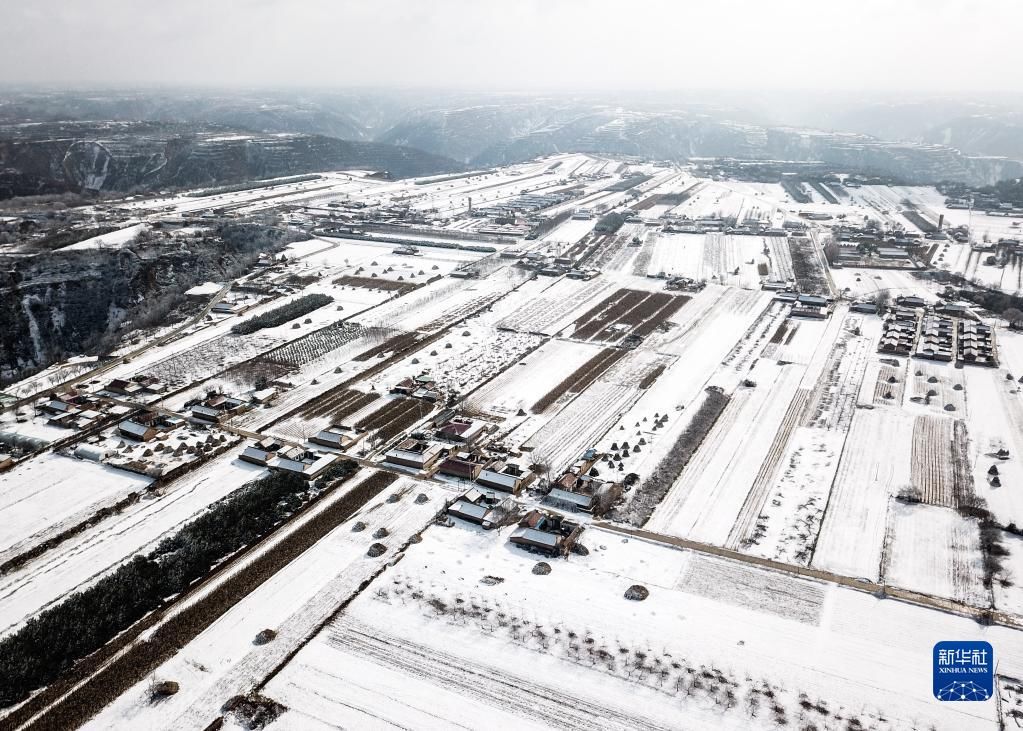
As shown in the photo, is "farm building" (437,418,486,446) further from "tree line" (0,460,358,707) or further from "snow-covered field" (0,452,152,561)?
"snow-covered field" (0,452,152,561)

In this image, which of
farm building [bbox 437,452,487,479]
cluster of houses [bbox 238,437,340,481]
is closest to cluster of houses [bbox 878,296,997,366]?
farm building [bbox 437,452,487,479]

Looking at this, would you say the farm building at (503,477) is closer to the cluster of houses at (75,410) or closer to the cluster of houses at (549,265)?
the cluster of houses at (75,410)

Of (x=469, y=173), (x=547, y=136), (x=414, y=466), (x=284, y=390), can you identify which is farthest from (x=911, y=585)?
(x=547, y=136)

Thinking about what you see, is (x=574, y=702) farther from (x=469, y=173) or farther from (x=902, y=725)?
(x=469, y=173)

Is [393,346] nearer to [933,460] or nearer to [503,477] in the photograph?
[503,477]

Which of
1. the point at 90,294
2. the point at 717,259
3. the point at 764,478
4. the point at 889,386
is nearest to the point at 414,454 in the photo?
the point at 764,478
